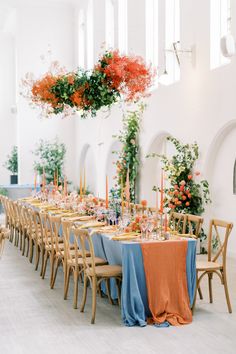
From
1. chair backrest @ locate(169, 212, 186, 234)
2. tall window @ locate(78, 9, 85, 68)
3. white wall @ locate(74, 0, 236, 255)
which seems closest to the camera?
chair backrest @ locate(169, 212, 186, 234)

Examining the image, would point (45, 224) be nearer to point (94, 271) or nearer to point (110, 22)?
point (94, 271)

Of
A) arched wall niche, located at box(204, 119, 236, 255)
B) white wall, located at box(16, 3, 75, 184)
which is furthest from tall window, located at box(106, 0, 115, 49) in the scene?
arched wall niche, located at box(204, 119, 236, 255)

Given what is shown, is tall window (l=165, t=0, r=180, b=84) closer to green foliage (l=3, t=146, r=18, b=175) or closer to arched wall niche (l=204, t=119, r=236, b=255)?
arched wall niche (l=204, t=119, r=236, b=255)

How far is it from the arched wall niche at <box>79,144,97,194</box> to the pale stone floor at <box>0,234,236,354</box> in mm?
11893

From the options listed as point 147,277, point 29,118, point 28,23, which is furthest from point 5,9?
point 147,277

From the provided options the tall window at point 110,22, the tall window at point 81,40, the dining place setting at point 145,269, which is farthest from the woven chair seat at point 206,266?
the tall window at point 81,40

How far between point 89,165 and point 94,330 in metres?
14.2

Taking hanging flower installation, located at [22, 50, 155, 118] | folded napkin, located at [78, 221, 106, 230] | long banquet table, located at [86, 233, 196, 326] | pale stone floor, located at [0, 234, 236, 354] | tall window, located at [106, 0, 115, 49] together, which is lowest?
pale stone floor, located at [0, 234, 236, 354]

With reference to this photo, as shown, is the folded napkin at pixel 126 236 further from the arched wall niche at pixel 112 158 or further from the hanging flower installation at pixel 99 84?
the arched wall niche at pixel 112 158

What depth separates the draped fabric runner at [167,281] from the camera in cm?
619

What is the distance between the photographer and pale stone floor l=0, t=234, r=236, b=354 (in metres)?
5.41

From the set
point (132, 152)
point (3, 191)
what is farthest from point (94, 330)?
point (3, 191)

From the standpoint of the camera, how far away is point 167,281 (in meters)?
6.26

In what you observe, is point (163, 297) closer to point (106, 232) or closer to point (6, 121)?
point (106, 232)
